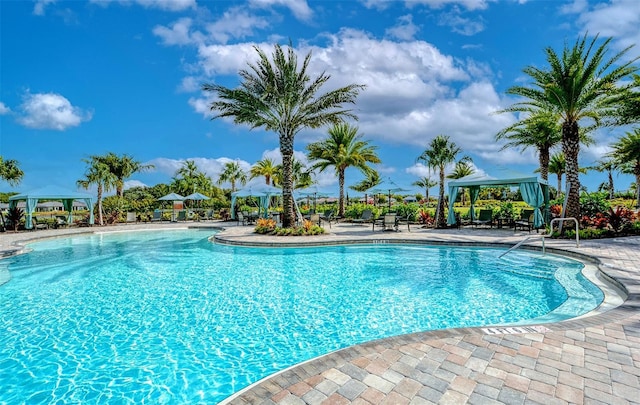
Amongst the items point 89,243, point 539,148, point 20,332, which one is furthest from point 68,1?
point 539,148

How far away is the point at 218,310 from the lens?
620 cm

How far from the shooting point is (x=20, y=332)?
5254 millimetres

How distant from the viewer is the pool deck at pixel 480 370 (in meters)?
2.67

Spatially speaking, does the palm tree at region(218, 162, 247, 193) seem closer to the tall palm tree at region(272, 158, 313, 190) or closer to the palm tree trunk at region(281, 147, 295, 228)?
the tall palm tree at region(272, 158, 313, 190)

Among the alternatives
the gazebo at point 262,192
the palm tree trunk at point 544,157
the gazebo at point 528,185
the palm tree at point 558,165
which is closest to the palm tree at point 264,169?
the gazebo at point 262,192

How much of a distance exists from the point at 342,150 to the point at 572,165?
Result: 1461cm

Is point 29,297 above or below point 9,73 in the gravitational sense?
below

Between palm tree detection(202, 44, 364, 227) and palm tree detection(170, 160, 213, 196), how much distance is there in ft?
94.9

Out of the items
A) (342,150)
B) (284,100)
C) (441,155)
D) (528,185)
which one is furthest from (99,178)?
(528,185)

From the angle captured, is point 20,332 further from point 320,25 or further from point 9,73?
point 9,73

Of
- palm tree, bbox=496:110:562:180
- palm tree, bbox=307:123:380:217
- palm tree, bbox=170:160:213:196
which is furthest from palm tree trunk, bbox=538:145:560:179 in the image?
palm tree, bbox=170:160:213:196

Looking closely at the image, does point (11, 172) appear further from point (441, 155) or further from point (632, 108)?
point (632, 108)

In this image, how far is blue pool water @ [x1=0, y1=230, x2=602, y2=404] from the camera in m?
3.91

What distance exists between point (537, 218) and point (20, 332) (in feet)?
59.5
